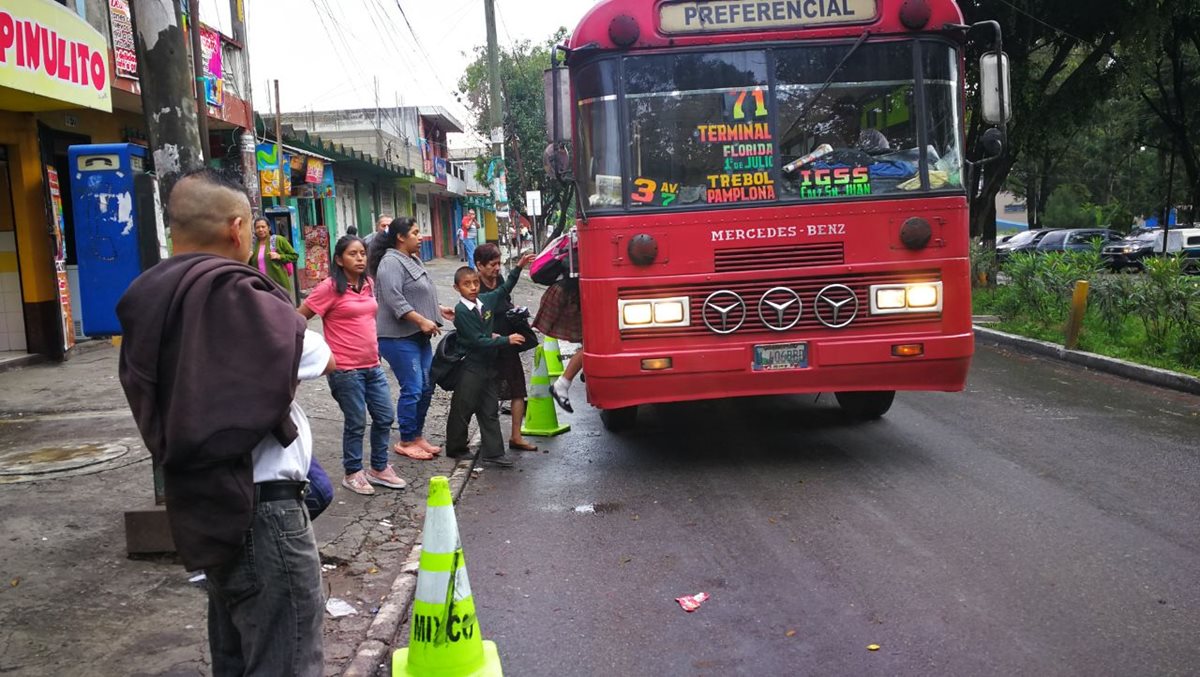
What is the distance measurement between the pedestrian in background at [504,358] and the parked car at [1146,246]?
2765 centimetres

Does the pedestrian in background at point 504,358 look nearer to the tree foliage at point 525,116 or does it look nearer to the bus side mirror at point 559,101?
the bus side mirror at point 559,101

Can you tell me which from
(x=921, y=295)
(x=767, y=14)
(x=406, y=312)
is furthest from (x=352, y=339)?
(x=921, y=295)

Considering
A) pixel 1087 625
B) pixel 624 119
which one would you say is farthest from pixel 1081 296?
pixel 1087 625

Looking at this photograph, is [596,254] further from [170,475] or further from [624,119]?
[170,475]

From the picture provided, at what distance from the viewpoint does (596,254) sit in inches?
256

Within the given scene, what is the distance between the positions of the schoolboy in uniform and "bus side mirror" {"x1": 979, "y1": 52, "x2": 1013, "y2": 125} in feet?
11.4

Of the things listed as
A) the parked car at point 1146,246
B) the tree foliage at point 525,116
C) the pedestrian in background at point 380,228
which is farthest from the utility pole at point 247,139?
the parked car at point 1146,246

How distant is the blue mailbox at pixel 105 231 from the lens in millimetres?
5059

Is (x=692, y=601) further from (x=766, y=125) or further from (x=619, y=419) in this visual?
(x=619, y=419)

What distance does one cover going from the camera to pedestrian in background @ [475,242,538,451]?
7501 mm

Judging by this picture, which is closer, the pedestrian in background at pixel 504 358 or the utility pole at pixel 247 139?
the pedestrian in background at pixel 504 358

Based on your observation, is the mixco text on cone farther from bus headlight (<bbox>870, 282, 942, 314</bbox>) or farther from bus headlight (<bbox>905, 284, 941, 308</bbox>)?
bus headlight (<bbox>905, 284, 941, 308</bbox>)

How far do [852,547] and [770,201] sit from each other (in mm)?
2462

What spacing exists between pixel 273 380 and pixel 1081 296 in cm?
1170
